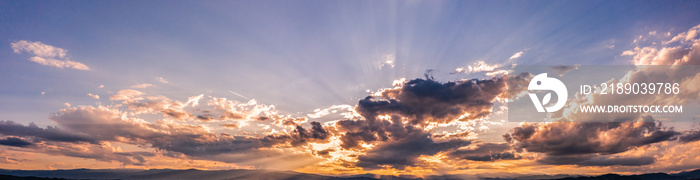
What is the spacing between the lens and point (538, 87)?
10431cm

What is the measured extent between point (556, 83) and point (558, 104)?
7.04 meters

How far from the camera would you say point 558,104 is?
105 m

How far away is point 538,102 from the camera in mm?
107438

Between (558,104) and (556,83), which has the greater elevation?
(556,83)

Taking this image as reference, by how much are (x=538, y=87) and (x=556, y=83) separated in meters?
6.46

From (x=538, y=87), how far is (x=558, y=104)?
29.6 ft

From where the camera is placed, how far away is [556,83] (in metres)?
105

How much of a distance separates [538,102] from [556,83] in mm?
8242
